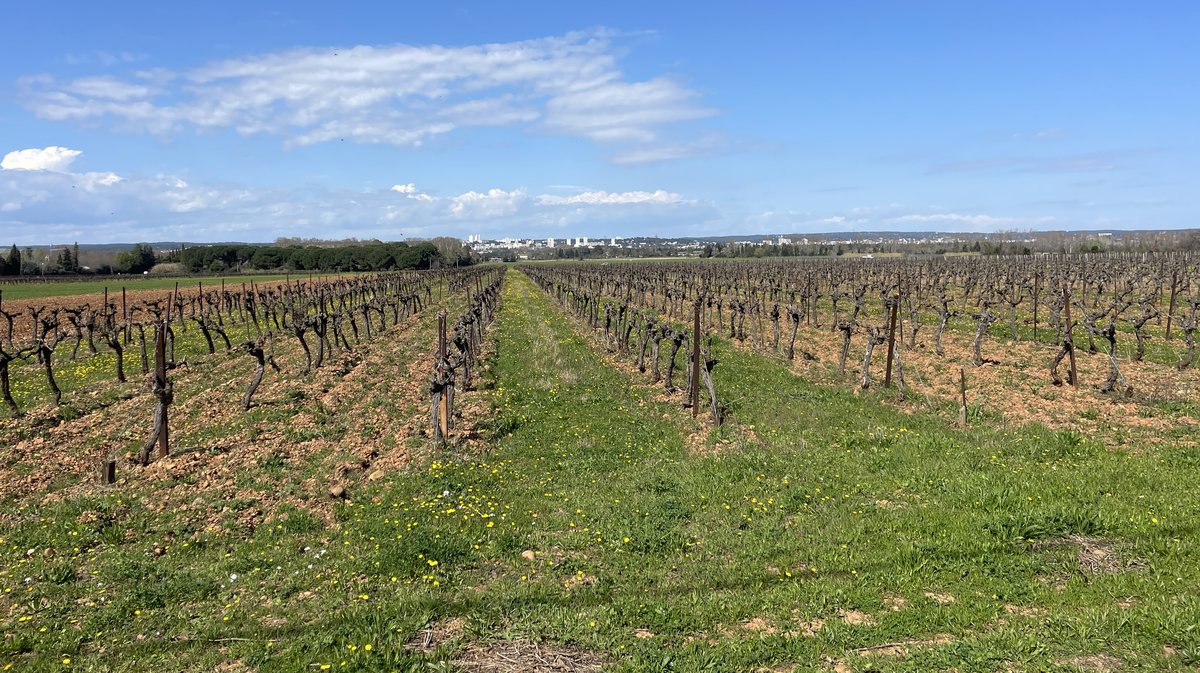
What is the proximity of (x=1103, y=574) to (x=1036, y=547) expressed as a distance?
724 millimetres

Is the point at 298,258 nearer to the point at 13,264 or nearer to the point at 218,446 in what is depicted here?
the point at 13,264

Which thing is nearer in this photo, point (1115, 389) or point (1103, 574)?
point (1103, 574)

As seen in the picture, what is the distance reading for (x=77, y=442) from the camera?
1220 cm

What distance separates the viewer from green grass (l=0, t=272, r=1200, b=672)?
558 cm

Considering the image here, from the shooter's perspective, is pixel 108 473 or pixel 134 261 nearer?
pixel 108 473

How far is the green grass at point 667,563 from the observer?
5578mm

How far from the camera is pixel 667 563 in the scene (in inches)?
284

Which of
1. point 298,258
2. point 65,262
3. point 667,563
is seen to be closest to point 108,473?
point 667,563

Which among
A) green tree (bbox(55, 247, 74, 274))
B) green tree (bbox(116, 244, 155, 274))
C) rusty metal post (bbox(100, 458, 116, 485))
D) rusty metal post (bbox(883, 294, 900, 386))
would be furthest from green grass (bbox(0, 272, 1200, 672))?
green tree (bbox(55, 247, 74, 274))

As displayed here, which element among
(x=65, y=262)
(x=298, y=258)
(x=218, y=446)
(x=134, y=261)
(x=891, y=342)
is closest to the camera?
(x=218, y=446)

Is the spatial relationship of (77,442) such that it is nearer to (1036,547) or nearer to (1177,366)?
(1036,547)

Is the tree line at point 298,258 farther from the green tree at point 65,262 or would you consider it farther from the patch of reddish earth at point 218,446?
the patch of reddish earth at point 218,446

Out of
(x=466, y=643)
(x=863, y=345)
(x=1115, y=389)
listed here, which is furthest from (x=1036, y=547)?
(x=863, y=345)

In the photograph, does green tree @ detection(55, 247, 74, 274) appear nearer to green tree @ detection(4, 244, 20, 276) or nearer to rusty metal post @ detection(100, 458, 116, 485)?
green tree @ detection(4, 244, 20, 276)
